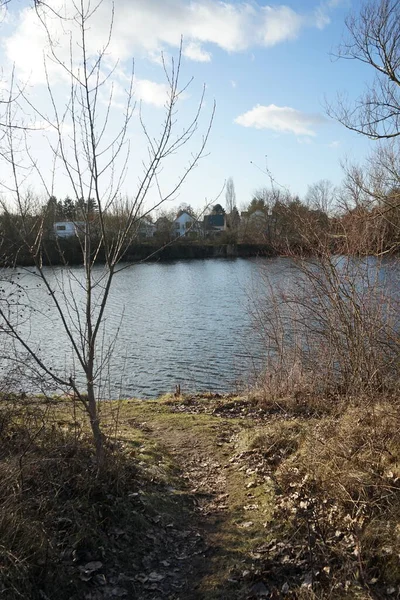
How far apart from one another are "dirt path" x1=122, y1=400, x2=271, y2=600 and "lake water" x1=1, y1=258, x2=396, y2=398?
1.42m

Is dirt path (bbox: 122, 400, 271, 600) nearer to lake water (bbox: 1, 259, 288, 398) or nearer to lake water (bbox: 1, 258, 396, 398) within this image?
lake water (bbox: 1, 258, 396, 398)

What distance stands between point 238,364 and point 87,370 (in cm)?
1132

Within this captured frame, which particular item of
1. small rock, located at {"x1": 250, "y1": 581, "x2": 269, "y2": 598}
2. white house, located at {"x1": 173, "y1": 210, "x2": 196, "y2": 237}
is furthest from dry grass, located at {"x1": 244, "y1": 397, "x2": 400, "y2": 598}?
white house, located at {"x1": 173, "y1": 210, "x2": 196, "y2": 237}

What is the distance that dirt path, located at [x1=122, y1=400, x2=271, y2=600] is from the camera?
151 inches

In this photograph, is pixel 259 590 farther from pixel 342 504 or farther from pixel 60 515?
pixel 60 515

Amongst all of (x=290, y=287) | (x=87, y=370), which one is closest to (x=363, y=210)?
(x=290, y=287)

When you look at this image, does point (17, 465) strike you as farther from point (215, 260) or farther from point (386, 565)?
point (215, 260)

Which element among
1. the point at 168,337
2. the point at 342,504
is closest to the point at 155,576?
the point at 342,504

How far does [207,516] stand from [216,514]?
0.10 meters

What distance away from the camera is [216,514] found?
504 centimetres

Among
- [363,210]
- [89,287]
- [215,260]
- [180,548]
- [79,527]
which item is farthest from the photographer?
[215,260]

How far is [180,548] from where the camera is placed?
4.41m

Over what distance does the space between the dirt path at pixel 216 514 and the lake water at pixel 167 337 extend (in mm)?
1422

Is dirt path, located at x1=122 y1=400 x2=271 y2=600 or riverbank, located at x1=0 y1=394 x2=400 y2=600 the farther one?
dirt path, located at x1=122 y1=400 x2=271 y2=600
